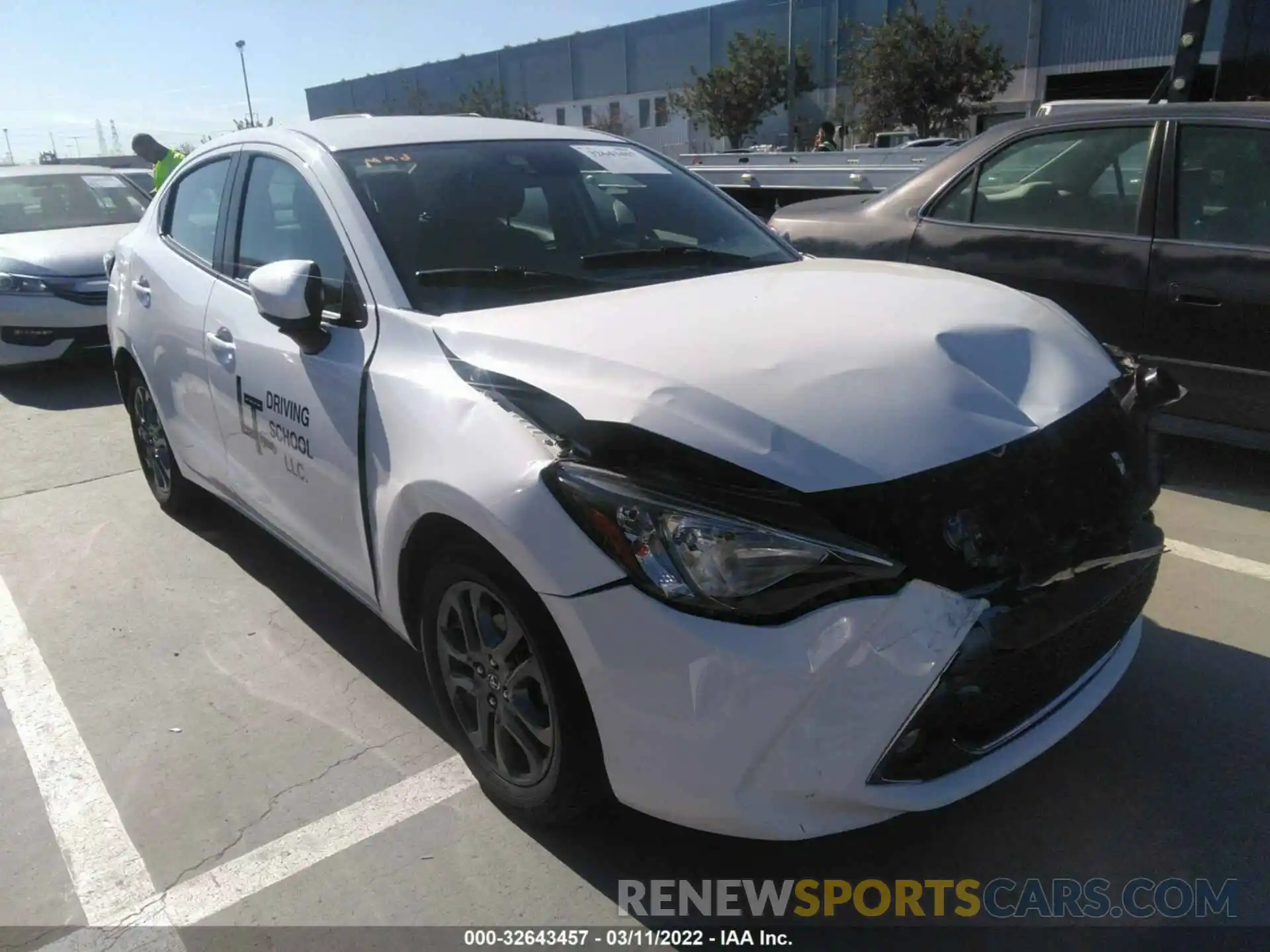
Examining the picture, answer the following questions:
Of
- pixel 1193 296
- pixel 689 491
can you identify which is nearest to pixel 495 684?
pixel 689 491

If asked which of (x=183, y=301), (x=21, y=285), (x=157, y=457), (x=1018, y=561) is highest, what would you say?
(x=183, y=301)

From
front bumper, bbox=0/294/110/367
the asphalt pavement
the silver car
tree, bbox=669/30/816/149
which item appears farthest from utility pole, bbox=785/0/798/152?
the asphalt pavement

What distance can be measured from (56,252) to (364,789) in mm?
6619

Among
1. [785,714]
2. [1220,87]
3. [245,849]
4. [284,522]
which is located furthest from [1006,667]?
[1220,87]

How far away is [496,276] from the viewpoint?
2.80 m

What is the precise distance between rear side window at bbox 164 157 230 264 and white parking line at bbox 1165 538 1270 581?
Result: 3.78 metres

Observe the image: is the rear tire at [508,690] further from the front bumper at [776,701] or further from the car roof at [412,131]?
the car roof at [412,131]

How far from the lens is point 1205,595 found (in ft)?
11.6

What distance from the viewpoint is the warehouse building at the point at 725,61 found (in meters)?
34.5

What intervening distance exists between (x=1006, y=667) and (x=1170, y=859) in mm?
792

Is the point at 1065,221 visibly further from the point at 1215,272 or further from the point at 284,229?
the point at 284,229

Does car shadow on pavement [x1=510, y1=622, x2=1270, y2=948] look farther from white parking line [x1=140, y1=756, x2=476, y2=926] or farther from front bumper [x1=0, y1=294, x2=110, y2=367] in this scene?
front bumper [x1=0, y1=294, x2=110, y2=367]

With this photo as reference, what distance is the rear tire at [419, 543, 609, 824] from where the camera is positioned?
209cm

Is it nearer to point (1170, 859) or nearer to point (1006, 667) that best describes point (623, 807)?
point (1006, 667)
